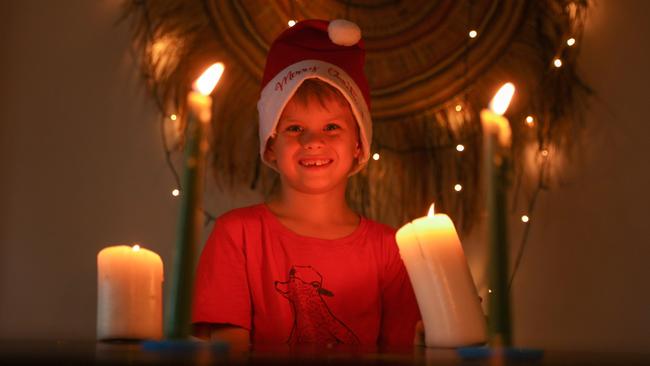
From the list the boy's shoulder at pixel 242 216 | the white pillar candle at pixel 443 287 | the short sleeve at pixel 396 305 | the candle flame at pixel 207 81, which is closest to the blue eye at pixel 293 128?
the boy's shoulder at pixel 242 216

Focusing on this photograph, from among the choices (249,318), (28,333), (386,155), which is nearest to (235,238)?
(249,318)

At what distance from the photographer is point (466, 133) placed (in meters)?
1.77

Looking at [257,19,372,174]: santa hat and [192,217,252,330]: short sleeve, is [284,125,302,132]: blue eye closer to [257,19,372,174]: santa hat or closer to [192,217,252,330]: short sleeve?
[257,19,372,174]: santa hat

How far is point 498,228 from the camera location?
485 mm

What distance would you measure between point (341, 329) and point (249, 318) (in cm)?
15

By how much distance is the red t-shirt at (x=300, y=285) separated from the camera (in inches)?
50.3

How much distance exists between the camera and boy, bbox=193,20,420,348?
129 cm

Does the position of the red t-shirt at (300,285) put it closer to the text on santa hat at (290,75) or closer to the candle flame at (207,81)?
the text on santa hat at (290,75)

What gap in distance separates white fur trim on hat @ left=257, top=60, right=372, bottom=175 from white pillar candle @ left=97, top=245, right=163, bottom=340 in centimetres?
60

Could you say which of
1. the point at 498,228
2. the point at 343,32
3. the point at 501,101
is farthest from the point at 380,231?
the point at 498,228

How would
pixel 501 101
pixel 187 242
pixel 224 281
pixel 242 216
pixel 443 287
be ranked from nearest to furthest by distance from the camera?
pixel 187 242 → pixel 501 101 → pixel 443 287 → pixel 224 281 → pixel 242 216

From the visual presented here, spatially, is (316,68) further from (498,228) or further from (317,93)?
(498,228)

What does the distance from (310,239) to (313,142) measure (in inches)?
6.6

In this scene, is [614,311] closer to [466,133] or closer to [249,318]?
[466,133]
